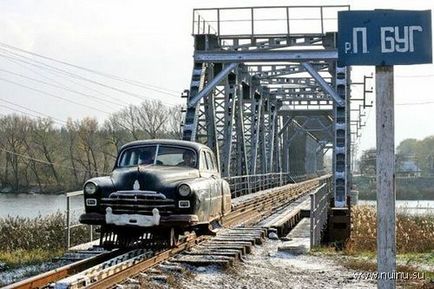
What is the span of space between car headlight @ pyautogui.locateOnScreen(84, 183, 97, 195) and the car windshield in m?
1.29

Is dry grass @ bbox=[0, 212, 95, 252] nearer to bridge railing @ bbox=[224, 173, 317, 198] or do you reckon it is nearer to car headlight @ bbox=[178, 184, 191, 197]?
bridge railing @ bbox=[224, 173, 317, 198]

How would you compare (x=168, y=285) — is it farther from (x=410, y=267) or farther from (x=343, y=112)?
(x=343, y=112)

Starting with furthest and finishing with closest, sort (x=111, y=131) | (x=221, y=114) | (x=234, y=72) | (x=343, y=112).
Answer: (x=111, y=131)
(x=221, y=114)
(x=234, y=72)
(x=343, y=112)

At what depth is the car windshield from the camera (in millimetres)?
13180

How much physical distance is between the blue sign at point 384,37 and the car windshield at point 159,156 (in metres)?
7.84

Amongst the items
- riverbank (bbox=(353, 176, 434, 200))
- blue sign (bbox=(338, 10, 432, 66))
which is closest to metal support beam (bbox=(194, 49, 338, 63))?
blue sign (bbox=(338, 10, 432, 66))

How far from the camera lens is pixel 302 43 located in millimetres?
25922

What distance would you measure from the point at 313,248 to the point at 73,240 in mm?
8538

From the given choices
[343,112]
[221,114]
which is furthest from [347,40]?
[221,114]

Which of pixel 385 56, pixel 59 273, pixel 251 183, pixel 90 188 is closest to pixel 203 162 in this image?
pixel 90 188

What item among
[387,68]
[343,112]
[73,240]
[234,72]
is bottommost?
[73,240]

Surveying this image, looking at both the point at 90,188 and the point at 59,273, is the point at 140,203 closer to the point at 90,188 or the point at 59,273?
the point at 90,188

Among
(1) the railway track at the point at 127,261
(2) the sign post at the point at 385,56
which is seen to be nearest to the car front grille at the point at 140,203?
(1) the railway track at the point at 127,261

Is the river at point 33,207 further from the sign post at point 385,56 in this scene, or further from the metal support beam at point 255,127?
the sign post at point 385,56
